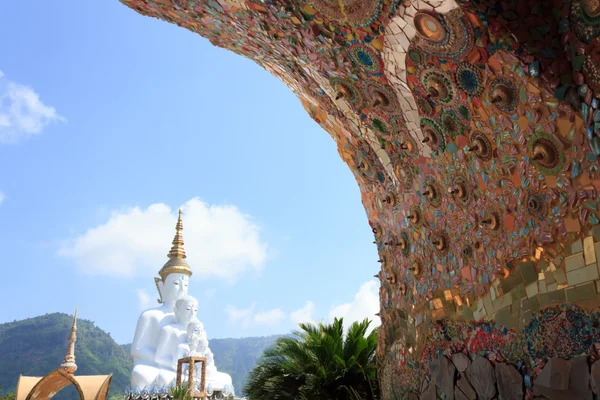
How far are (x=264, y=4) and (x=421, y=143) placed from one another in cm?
167

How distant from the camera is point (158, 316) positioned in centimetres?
2014

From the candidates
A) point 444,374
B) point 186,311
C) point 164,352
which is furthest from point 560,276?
point 186,311

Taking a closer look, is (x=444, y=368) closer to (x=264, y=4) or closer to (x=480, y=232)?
(x=480, y=232)

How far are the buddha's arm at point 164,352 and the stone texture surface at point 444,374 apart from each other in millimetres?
15708

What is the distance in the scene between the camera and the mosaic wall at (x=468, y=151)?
287 cm

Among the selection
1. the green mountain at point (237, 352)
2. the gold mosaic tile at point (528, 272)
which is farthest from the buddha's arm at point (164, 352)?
the green mountain at point (237, 352)

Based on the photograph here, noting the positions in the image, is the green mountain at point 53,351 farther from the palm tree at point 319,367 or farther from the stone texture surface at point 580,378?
the stone texture surface at point 580,378

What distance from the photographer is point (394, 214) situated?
5395mm

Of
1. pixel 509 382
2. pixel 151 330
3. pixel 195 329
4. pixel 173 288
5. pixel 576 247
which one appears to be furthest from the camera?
pixel 173 288

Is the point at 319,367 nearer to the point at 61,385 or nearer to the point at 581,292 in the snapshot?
the point at 581,292

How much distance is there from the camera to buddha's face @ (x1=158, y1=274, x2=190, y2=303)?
20.8 m

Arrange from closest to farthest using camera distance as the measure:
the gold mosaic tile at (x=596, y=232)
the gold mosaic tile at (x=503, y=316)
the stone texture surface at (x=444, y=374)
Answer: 1. the gold mosaic tile at (x=596, y=232)
2. the gold mosaic tile at (x=503, y=316)
3. the stone texture surface at (x=444, y=374)

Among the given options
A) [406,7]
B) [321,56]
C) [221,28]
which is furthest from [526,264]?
[221,28]

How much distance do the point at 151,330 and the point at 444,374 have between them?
17.1m
